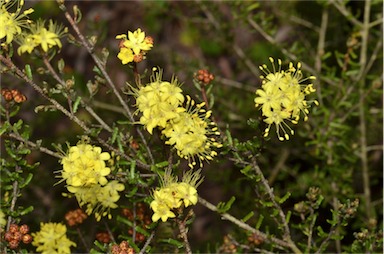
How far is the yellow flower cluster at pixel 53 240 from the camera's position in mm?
1691

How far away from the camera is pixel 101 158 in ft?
4.86

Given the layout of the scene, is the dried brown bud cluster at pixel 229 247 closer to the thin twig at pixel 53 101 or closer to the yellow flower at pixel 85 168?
the thin twig at pixel 53 101

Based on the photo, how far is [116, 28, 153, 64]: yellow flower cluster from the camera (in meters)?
1.52

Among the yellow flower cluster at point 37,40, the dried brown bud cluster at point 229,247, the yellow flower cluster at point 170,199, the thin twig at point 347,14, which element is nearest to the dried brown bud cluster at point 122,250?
the yellow flower cluster at point 170,199

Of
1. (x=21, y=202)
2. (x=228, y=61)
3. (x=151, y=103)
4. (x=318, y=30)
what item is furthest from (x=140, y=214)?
(x=228, y=61)

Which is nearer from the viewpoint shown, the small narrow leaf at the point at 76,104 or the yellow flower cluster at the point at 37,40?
the small narrow leaf at the point at 76,104

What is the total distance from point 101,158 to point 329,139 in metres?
1.03

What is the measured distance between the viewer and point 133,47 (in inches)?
60.4

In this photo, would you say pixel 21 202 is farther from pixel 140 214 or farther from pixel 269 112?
pixel 269 112

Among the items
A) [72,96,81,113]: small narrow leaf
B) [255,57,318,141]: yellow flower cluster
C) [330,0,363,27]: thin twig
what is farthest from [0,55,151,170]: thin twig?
[330,0,363,27]: thin twig

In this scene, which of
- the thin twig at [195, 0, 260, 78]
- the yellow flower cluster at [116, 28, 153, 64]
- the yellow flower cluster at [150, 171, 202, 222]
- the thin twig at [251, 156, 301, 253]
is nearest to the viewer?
the yellow flower cluster at [150, 171, 202, 222]

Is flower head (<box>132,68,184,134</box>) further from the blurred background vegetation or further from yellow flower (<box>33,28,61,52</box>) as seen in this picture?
yellow flower (<box>33,28,61,52</box>)

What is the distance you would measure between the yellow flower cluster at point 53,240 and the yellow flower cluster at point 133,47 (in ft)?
1.72

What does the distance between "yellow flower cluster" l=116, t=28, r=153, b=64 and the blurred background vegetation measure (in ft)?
0.75
